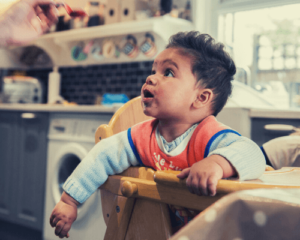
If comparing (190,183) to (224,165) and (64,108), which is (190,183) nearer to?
(224,165)

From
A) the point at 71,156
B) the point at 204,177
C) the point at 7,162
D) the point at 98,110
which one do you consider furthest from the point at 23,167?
the point at 204,177

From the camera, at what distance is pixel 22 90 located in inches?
118

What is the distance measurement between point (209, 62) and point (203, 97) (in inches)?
3.4

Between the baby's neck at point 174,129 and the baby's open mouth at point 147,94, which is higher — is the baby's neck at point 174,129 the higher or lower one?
the lower one

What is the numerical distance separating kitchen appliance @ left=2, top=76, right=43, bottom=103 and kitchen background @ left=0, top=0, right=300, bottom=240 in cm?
47

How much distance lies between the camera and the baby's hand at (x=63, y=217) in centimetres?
75

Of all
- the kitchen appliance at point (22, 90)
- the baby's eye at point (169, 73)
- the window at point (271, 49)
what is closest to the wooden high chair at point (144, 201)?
the baby's eye at point (169, 73)

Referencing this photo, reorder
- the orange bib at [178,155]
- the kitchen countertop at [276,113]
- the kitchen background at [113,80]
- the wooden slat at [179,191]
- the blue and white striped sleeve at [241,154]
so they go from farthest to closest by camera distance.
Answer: the kitchen background at [113,80] < the kitchen countertop at [276,113] < the orange bib at [178,155] < the blue and white striped sleeve at [241,154] < the wooden slat at [179,191]

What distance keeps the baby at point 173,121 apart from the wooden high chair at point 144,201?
5 centimetres

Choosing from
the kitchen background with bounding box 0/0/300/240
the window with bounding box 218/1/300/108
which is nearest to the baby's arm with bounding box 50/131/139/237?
the kitchen background with bounding box 0/0/300/240

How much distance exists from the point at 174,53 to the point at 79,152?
134 cm

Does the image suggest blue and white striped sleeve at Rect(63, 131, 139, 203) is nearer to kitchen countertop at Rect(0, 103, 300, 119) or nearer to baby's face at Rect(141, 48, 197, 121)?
baby's face at Rect(141, 48, 197, 121)

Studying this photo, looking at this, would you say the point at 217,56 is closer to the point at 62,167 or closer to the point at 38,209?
the point at 62,167

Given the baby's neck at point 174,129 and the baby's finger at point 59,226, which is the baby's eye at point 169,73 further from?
the baby's finger at point 59,226
